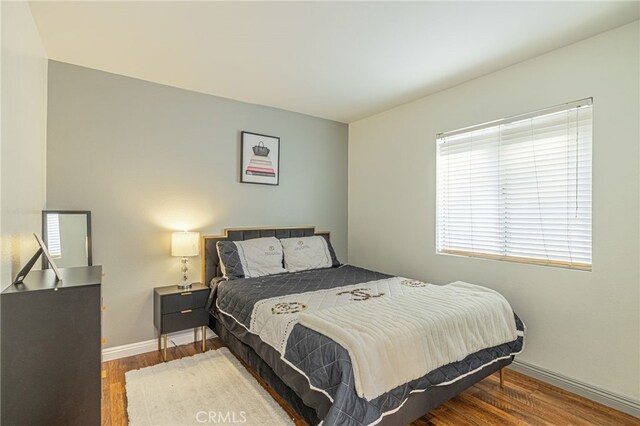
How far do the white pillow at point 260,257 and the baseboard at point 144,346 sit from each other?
0.87 metres

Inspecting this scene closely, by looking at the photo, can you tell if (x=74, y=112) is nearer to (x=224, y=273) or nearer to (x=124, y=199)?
(x=124, y=199)

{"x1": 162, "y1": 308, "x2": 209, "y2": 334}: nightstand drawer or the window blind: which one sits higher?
the window blind

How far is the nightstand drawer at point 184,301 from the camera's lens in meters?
2.91

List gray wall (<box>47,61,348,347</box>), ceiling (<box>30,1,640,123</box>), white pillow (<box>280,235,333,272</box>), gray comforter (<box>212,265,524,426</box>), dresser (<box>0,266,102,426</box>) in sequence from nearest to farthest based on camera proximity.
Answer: dresser (<box>0,266,102,426</box>) → gray comforter (<box>212,265,524,426</box>) → ceiling (<box>30,1,640,123</box>) → gray wall (<box>47,61,348,347</box>) → white pillow (<box>280,235,333,272</box>)

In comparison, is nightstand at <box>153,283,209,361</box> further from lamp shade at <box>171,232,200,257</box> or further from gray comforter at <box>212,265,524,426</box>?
gray comforter at <box>212,265,524,426</box>

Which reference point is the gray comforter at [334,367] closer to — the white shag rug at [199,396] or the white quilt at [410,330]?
the white quilt at [410,330]

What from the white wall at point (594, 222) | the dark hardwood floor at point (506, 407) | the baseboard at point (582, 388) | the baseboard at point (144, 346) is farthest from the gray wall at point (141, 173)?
the baseboard at point (582, 388)

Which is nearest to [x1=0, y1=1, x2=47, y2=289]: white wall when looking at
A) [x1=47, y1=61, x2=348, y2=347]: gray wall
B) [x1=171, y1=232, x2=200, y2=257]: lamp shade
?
[x1=47, y1=61, x2=348, y2=347]: gray wall

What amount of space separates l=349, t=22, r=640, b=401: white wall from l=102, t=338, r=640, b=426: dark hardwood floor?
19cm

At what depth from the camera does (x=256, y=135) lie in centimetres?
376

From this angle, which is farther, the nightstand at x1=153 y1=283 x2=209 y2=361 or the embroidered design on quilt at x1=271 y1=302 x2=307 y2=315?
the nightstand at x1=153 y1=283 x2=209 y2=361

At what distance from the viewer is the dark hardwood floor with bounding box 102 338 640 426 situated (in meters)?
2.05

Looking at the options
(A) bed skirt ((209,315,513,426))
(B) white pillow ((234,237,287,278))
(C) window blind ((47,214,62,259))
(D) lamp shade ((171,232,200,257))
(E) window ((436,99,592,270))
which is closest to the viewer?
(A) bed skirt ((209,315,513,426))

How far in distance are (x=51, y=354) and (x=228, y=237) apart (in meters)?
2.19
